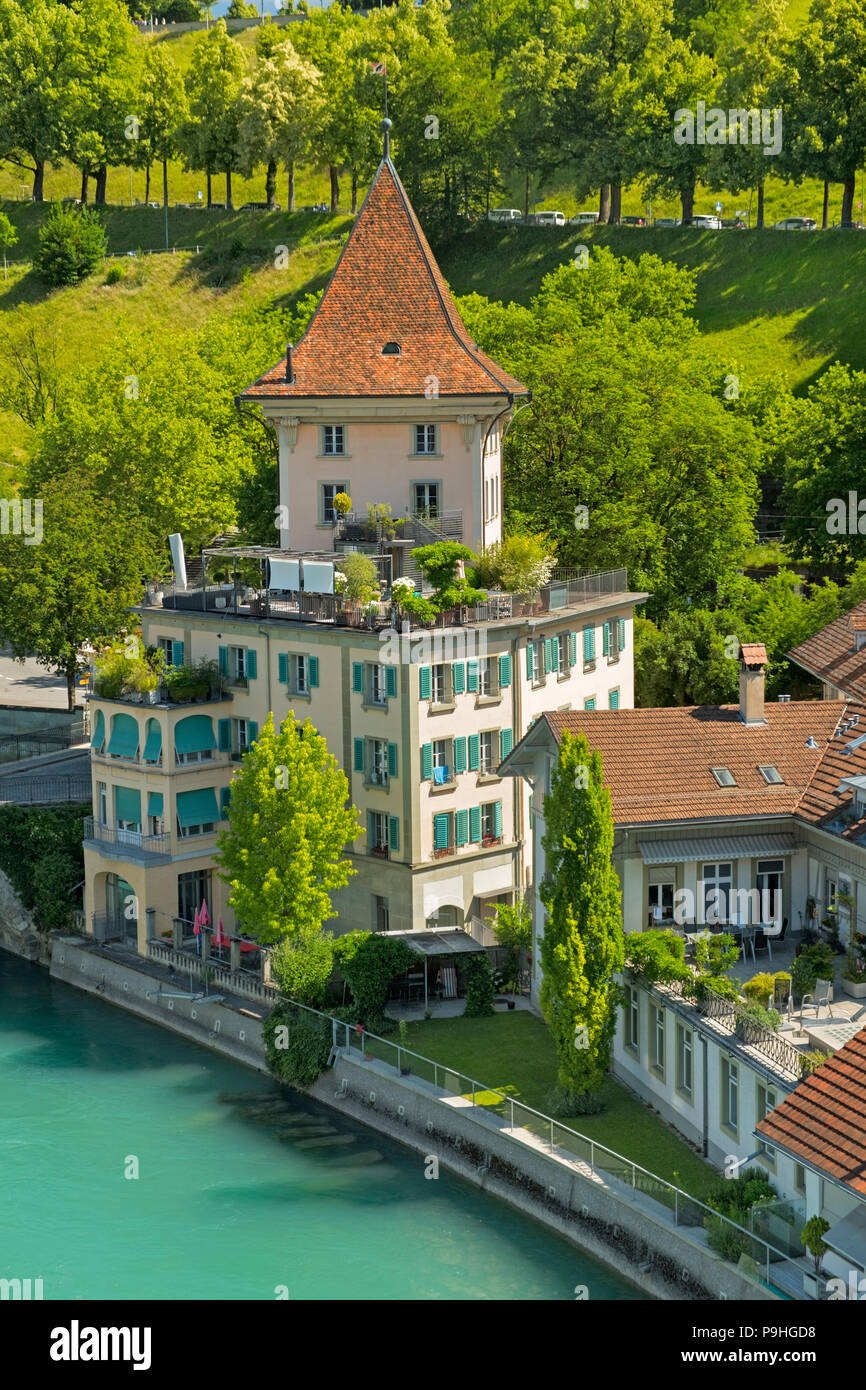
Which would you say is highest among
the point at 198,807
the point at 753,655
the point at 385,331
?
the point at 385,331

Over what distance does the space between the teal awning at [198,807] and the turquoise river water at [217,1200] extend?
22.3 ft

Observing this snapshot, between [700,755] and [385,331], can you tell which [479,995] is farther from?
[385,331]

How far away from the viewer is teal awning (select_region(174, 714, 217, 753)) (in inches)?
2388

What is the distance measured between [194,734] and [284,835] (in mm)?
7668

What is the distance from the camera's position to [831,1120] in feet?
116

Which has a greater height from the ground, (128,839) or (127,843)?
(128,839)

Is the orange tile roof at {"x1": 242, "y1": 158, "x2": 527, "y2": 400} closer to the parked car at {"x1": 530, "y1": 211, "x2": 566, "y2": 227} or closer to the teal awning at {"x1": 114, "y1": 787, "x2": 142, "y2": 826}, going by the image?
the teal awning at {"x1": 114, "y1": 787, "x2": 142, "y2": 826}

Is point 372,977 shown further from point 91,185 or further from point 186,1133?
point 91,185

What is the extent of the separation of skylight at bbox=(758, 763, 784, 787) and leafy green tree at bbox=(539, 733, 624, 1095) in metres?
5.78

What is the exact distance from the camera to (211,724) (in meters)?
61.3

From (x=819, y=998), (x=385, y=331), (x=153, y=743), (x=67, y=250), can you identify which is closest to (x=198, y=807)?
(x=153, y=743)

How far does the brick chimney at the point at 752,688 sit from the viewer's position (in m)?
50.9

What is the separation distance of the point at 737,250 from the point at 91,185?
70.0 meters

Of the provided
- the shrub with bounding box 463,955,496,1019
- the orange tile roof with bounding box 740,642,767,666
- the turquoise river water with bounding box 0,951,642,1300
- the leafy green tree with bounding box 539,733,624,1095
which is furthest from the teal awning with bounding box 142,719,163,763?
the leafy green tree with bounding box 539,733,624,1095
